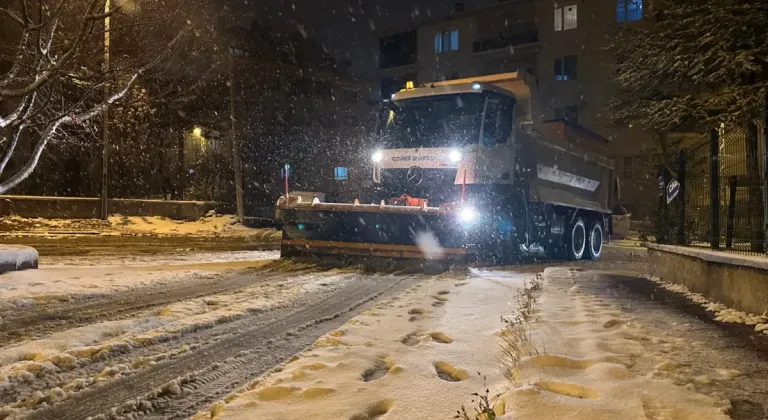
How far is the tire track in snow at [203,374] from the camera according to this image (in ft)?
12.0

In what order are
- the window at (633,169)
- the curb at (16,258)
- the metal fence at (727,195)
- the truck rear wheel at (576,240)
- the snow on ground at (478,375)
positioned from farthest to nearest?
the window at (633,169), the truck rear wheel at (576,240), the curb at (16,258), the metal fence at (727,195), the snow on ground at (478,375)

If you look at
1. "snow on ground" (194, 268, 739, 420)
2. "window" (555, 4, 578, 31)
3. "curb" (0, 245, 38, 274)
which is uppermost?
"window" (555, 4, 578, 31)

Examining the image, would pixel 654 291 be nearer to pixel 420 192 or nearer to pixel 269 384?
pixel 420 192

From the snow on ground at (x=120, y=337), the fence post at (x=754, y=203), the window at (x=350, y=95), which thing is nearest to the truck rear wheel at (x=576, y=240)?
the fence post at (x=754, y=203)

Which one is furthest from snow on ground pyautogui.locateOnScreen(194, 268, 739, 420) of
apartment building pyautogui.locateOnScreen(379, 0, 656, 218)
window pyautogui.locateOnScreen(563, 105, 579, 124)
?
window pyautogui.locateOnScreen(563, 105, 579, 124)

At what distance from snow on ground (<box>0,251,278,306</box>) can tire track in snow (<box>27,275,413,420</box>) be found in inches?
128

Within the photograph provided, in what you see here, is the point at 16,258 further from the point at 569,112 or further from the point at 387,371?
the point at 569,112

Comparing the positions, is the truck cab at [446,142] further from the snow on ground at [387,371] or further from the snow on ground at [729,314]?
the snow on ground at [387,371]

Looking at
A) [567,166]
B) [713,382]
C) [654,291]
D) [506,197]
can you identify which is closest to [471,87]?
[506,197]

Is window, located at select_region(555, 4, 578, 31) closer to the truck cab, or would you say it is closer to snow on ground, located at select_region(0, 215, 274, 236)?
snow on ground, located at select_region(0, 215, 274, 236)

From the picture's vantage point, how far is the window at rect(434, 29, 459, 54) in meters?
41.0

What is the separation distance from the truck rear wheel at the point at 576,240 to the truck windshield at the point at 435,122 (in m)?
4.99

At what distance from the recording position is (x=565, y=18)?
36.9m

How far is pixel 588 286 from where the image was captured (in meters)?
8.51
